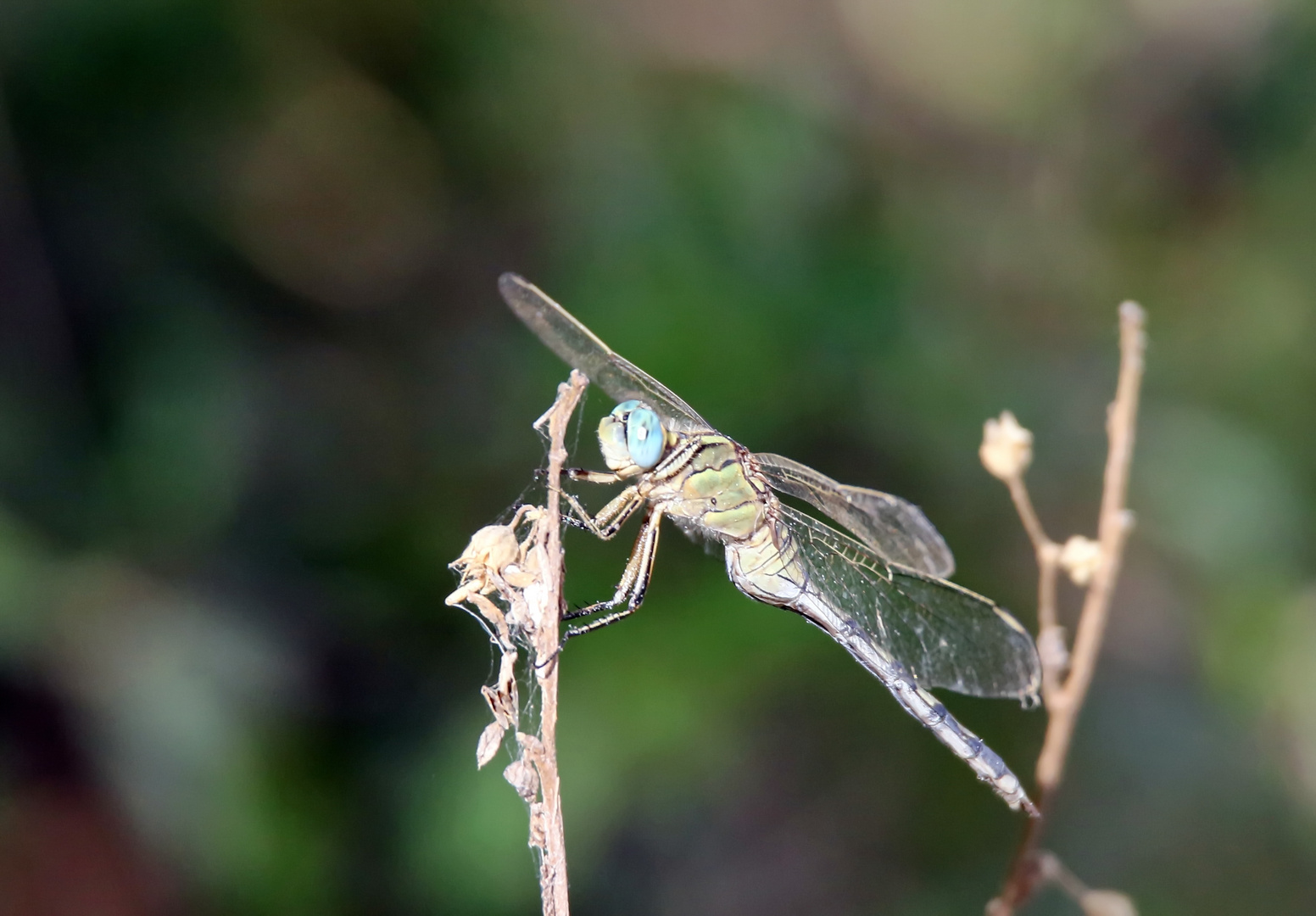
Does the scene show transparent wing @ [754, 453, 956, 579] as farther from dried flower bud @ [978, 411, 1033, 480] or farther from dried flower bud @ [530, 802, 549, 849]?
dried flower bud @ [530, 802, 549, 849]

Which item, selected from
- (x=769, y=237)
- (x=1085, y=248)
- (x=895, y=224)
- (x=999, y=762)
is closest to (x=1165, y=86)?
(x=1085, y=248)

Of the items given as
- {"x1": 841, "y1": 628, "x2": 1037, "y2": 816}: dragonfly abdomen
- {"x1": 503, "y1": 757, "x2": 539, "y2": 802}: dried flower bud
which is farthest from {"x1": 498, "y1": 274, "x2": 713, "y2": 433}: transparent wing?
{"x1": 503, "y1": 757, "x2": 539, "y2": 802}: dried flower bud

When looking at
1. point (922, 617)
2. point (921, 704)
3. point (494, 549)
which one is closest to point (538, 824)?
point (494, 549)

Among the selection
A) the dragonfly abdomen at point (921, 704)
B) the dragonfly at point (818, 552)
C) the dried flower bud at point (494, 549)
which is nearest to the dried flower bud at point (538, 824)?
the dried flower bud at point (494, 549)

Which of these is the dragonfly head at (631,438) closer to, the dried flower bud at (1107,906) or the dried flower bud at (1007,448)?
the dried flower bud at (1007,448)

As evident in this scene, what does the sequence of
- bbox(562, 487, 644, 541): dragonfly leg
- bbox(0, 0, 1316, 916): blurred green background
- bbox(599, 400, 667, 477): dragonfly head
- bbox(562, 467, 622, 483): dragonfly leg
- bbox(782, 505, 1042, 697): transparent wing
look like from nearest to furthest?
bbox(562, 467, 622, 483): dragonfly leg
bbox(599, 400, 667, 477): dragonfly head
bbox(562, 487, 644, 541): dragonfly leg
bbox(782, 505, 1042, 697): transparent wing
bbox(0, 0, 1316, 916): blurred green background

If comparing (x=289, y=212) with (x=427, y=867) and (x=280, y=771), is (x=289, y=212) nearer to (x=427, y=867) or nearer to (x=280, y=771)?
(x=280, y=771)

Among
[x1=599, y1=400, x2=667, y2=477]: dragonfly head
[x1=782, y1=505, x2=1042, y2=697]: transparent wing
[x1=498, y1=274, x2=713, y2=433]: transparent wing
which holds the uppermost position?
[x1=498, y1=274, x2=713, y2=433]: transparent wing
